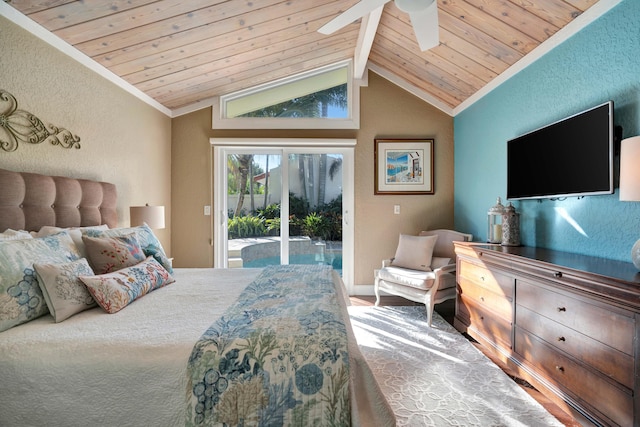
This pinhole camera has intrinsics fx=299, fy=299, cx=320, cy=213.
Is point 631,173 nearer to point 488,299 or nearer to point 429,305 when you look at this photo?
point 488,299

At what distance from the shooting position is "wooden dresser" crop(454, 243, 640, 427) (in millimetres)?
1350

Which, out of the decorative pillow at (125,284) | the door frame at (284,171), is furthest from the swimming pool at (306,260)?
the decorative pillow at (125,284)

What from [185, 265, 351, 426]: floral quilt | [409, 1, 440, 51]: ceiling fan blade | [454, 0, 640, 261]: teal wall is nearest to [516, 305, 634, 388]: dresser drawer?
[454, 0, 640, 261]: teal wall

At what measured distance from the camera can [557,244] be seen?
2.30m

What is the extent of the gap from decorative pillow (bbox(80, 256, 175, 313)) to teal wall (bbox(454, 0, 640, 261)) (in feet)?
9.24

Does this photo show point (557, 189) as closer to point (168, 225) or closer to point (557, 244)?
point (557, 244)

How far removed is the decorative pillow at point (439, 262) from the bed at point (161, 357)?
2151 mm

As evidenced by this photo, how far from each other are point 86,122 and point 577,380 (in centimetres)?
384

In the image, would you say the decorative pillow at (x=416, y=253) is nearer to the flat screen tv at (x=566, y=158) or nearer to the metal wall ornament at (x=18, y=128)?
the flat screen tv at (x=566, y=158)

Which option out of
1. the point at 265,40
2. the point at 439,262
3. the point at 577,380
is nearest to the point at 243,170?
the point at 265,40

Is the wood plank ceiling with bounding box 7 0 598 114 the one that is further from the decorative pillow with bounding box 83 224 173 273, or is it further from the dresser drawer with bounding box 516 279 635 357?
the dresser drawer with bounding box 516 279 635 357

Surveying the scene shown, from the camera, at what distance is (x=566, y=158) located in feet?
7.01

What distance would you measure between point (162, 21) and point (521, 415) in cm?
360

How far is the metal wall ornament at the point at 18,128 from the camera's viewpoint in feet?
6.13
